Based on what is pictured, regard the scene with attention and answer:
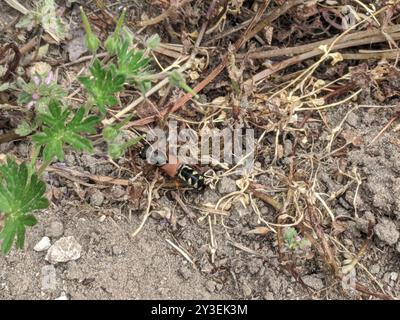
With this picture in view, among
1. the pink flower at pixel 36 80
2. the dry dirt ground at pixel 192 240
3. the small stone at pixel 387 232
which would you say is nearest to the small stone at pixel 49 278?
the dry dirt ground at pixel 192 240

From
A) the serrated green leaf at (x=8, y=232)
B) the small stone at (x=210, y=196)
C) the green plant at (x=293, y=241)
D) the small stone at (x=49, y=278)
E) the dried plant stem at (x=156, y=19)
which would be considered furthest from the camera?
the dried plant stem at (x=156, y=19)

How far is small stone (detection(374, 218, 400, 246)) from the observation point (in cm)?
221

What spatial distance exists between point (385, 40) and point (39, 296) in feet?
5.56

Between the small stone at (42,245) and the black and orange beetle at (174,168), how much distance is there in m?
0.47

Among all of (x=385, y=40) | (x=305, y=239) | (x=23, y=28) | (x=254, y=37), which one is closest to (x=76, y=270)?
(x=305, y=239)

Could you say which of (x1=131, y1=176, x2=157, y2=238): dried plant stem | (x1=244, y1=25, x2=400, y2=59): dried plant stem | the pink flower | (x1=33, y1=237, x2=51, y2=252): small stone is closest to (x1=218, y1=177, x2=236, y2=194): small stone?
(x1=131, y1=176, x2=157, y2=238): dried plant stem

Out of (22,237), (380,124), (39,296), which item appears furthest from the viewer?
(380,124)

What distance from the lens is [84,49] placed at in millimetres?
2547

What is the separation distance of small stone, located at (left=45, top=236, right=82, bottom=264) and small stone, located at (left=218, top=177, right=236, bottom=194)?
562mm

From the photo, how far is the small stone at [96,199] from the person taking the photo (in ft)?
7.47

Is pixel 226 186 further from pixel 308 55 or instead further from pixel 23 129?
pixel 23 129

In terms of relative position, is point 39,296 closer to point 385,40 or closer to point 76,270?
point 76,270

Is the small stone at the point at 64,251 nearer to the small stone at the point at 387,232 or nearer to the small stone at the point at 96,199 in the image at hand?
the small stone at the point at 96,199

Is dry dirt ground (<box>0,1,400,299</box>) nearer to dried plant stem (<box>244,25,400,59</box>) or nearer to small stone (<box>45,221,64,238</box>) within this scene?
small stone (<box>45,221,64,238</box>)
